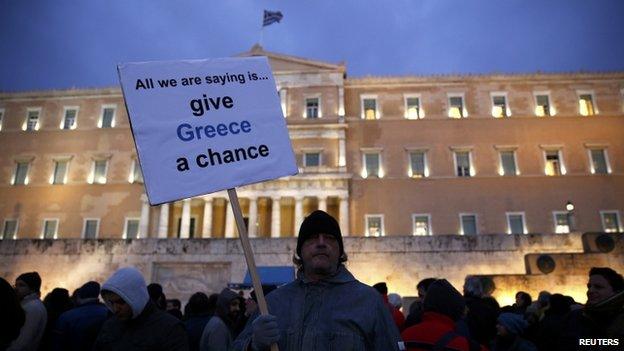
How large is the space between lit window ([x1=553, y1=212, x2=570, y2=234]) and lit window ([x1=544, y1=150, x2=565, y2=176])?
2.85 metres

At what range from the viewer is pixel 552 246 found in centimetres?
1833

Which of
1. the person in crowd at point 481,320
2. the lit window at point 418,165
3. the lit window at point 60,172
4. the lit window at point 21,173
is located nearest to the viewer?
the person in crowd at point 481,320

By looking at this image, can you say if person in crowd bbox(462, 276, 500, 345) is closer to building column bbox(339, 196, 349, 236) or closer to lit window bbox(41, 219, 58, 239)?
building column bbox(339, 196, 349, 236)

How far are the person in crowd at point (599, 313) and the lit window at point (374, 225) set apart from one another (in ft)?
83.6

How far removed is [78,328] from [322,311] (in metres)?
3.38

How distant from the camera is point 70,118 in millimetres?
35500

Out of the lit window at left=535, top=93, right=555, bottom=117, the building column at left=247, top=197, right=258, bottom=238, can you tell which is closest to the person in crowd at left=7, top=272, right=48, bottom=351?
the building column at left=247, top=197, right=258, bottom=238

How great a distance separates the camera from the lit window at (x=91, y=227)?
32.0m

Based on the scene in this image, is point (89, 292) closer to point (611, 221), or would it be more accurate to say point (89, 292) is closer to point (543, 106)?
point (611, 221)

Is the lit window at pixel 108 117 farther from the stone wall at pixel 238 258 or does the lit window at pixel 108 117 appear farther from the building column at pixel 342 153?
the building column at pixel 342 153

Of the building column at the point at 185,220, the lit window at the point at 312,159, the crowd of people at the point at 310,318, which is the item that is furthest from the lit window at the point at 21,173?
the crowd of people at the point at 310,318

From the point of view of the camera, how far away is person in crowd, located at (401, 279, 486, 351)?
3.26m

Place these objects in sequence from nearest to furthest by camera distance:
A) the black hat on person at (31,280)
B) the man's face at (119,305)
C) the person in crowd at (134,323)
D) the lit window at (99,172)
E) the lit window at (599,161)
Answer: the person in crowd at (134,323) < the man's face at (119,305) < the black hat on person at (31,280) < the lit window at (599,161) < the lit window at (99,172)

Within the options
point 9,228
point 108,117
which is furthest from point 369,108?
point 9,228
